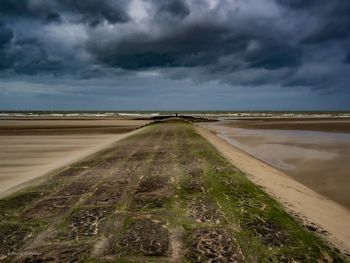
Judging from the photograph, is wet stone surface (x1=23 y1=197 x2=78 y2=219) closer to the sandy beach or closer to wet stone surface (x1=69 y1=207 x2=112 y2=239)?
wet stone surface (x1=69 y1=207 x2=112 y2=239)

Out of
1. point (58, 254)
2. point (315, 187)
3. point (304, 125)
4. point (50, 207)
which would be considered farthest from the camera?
point (304, 125)

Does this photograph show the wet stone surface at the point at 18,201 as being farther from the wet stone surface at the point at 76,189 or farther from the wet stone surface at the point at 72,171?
the wet stone surface at the point at 72,171

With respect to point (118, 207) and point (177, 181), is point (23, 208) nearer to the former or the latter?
point (118, 207)

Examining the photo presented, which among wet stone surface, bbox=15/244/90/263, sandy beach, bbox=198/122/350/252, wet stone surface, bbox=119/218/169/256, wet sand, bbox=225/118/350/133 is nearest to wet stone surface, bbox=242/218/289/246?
sandy beach, bbox=198/122/350/252

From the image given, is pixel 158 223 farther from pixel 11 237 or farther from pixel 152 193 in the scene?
pixel 11 237

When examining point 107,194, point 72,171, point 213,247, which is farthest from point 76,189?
point 213,247

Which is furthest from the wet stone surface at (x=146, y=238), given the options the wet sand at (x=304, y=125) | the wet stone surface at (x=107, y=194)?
the wet sand at (x=304, y=125)
